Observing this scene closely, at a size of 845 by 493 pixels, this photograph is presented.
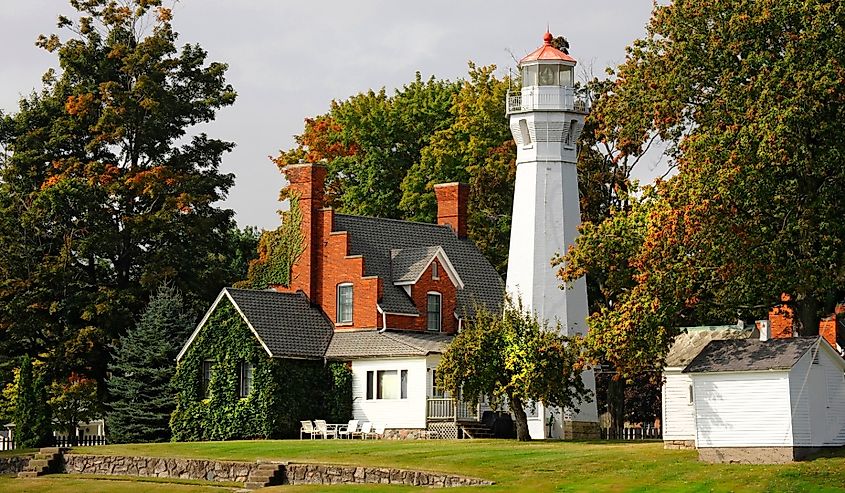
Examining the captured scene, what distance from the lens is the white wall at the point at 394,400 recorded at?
173 ft

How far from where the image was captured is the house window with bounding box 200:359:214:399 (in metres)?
55.5

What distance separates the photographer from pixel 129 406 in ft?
185

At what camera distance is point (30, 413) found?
176ft

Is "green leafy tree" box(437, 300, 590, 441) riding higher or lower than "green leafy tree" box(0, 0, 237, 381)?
lower

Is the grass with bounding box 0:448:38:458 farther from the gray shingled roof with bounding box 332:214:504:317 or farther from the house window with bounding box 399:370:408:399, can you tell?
the gray shingled roof with bounding box 332:214:504:317

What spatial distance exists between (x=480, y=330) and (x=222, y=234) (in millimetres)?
20713

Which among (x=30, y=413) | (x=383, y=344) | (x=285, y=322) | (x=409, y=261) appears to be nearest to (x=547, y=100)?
(x=409, y=261)

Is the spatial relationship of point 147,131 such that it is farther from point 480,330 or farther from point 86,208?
point 480,330

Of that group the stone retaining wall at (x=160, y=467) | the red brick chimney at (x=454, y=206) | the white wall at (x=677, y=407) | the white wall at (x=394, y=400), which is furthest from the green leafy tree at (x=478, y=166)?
the stone retaining wall at (x=160, y=467)

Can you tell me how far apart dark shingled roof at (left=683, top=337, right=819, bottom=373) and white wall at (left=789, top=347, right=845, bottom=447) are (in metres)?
0.33

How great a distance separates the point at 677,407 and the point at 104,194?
27.5m

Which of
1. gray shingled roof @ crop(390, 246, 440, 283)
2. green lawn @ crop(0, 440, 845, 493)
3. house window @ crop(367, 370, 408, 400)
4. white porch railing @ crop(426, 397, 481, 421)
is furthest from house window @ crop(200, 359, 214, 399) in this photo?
white porch railing @ crop(426, 397, 481, 421)

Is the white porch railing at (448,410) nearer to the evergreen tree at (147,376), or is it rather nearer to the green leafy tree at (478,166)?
the evergreen tree at (147,376)

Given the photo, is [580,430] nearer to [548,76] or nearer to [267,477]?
[548,76]
